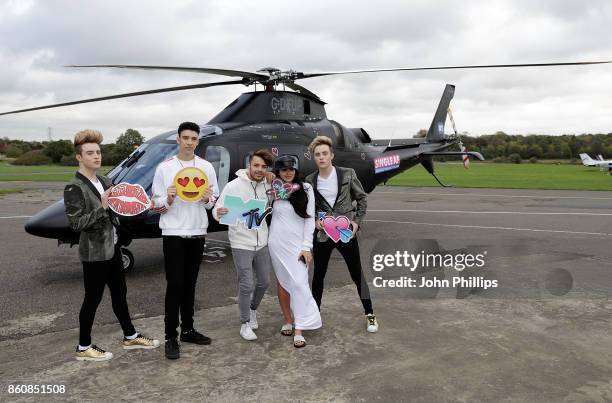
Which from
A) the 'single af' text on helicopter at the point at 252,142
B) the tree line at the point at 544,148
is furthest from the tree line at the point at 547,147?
the 'single af' text on helicopter at the point at 252,142

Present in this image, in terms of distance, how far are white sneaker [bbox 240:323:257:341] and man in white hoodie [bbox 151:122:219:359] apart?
25.4 inches

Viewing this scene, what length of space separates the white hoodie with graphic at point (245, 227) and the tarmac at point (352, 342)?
0.93 metres

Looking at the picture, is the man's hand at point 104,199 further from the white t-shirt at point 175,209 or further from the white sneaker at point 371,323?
the white sneaker at point 371,323

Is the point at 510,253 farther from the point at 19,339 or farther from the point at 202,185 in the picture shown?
the point at 19,339

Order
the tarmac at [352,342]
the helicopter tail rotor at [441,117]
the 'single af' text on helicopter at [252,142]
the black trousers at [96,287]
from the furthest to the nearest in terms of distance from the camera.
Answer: the helicopter tail rotor at [441,117]
the 'single af' text on helicopter at [252,142]
the black trousers at [96,287]
the tarmac at [352,342]

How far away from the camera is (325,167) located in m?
4.58

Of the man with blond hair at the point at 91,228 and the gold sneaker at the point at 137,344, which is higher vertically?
the man with blond hair at the point at 91,228

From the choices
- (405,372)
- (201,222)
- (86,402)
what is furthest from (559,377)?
(86,402)

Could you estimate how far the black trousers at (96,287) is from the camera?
3.89 metres

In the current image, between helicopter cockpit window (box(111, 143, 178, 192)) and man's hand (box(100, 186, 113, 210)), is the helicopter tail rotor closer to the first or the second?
helicopter cockpit window (box(111, 143, 178, 192))

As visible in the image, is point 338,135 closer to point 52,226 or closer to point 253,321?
point 52,226
